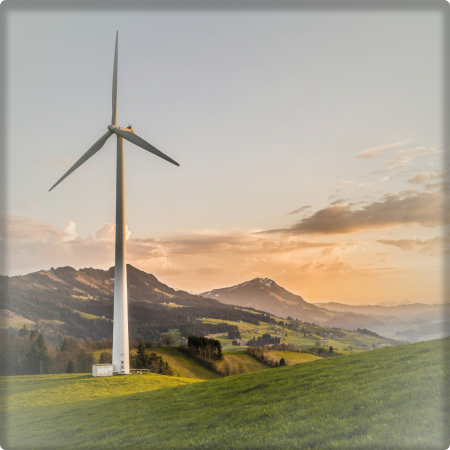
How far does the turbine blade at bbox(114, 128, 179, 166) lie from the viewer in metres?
53.7

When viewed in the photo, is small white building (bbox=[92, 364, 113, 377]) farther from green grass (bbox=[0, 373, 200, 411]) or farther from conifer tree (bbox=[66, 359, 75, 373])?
conifer tree (bbox=[66, 359, 75, 373])

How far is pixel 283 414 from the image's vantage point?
22.9 metres

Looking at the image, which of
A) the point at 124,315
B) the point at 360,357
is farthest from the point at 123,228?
the point at 360,357

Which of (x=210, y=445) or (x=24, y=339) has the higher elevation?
(x=210, y=445)

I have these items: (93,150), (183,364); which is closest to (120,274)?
(93,150)

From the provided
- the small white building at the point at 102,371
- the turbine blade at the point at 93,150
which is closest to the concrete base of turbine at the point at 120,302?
the small white building at the point at 102,371

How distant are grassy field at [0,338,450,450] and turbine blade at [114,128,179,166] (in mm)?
28200

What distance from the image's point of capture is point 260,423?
890 inches

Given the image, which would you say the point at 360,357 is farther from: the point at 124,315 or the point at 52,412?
the point at 124,315

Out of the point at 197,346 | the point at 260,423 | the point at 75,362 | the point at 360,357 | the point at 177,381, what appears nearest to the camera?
the point at 260,423

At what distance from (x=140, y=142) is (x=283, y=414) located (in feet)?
138

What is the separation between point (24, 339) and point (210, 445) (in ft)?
474

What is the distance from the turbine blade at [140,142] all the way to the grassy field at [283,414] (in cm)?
2820

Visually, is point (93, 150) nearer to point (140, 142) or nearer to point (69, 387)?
point (140, 142)
